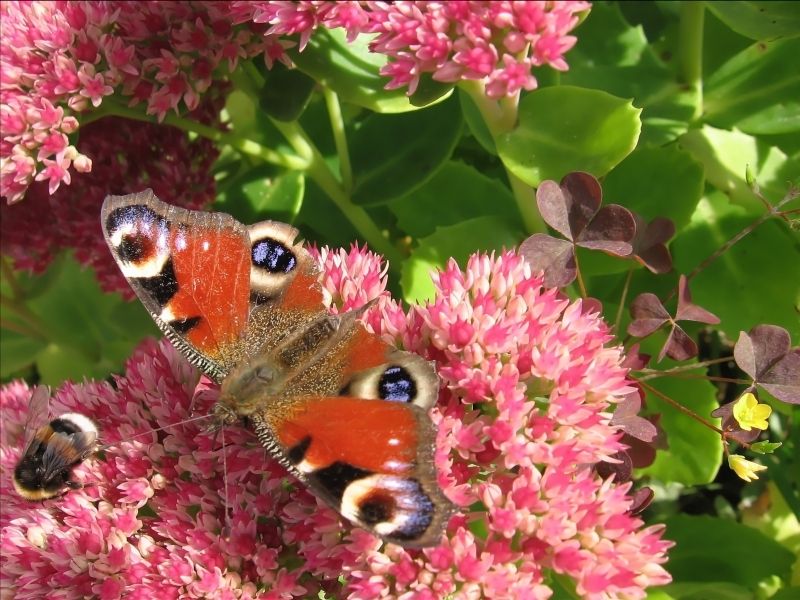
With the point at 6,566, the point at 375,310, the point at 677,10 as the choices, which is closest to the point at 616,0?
the point at 677,10

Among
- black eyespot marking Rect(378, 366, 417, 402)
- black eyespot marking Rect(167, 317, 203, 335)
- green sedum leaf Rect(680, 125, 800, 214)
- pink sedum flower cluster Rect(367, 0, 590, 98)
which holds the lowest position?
green sedum leaf Rect(680, 125, 800, 214)

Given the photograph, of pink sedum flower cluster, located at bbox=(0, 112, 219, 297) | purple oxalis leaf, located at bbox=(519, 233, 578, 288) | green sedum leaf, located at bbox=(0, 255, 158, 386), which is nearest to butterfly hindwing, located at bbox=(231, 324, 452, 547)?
purple oxalis leaf, located at bbox=(519, 233, 578, 288)

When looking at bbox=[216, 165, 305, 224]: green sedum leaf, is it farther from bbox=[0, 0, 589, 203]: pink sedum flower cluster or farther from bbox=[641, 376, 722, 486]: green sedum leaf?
bbox=[641, 376, 722, 486]: green sedum leaf

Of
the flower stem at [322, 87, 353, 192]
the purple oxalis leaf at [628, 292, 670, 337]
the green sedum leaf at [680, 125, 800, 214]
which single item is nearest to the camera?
the purple oxalis leaf at [628, 292, 670, 337]

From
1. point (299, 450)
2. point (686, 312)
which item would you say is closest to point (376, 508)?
point (299, 450)

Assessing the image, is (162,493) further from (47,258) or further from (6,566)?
(47,258)

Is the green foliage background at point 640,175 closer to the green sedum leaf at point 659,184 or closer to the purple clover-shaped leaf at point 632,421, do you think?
the green sedum leaf at point 659,184
